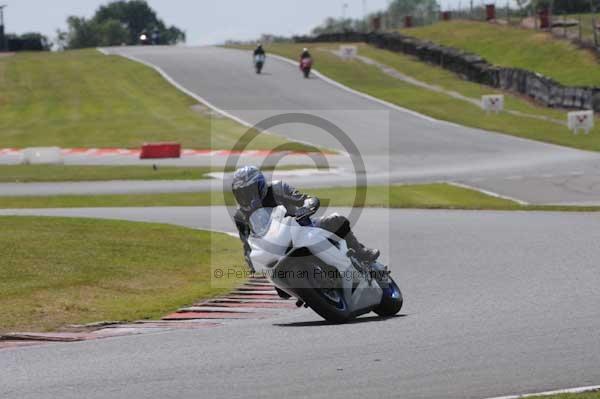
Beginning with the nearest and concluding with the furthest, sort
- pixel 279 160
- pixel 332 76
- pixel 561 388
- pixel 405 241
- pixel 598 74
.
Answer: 1. pixel 561 388
2. pixel 405 241
3. pixel 279 160
4. pixel 598 74
5. pixel 332 76

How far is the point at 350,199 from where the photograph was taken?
2742cm

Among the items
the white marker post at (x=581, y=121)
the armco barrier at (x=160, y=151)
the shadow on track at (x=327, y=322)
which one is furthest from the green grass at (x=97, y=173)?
the shadow on track at (x=327, y=322)

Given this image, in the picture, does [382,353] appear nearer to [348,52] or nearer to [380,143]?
[380,143]

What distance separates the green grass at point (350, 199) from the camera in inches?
1015

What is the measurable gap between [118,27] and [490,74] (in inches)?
4471

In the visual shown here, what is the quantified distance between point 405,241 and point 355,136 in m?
25.4

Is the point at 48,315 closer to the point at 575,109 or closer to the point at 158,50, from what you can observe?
the point at 575,109

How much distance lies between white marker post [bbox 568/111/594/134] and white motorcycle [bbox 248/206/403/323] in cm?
3309

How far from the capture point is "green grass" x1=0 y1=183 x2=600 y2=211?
2579 centimetres

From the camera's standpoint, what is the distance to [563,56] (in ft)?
188

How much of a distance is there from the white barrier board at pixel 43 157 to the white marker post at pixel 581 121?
18.1 metres

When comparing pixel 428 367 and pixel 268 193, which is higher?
pixel 268 193

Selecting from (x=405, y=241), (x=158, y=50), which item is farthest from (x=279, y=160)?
(x=158, y=50)

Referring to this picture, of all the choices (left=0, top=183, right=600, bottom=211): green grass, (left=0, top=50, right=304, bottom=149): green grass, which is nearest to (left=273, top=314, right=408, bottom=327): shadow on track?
(left=0, top=183, right=600, bottom=211): green grass
